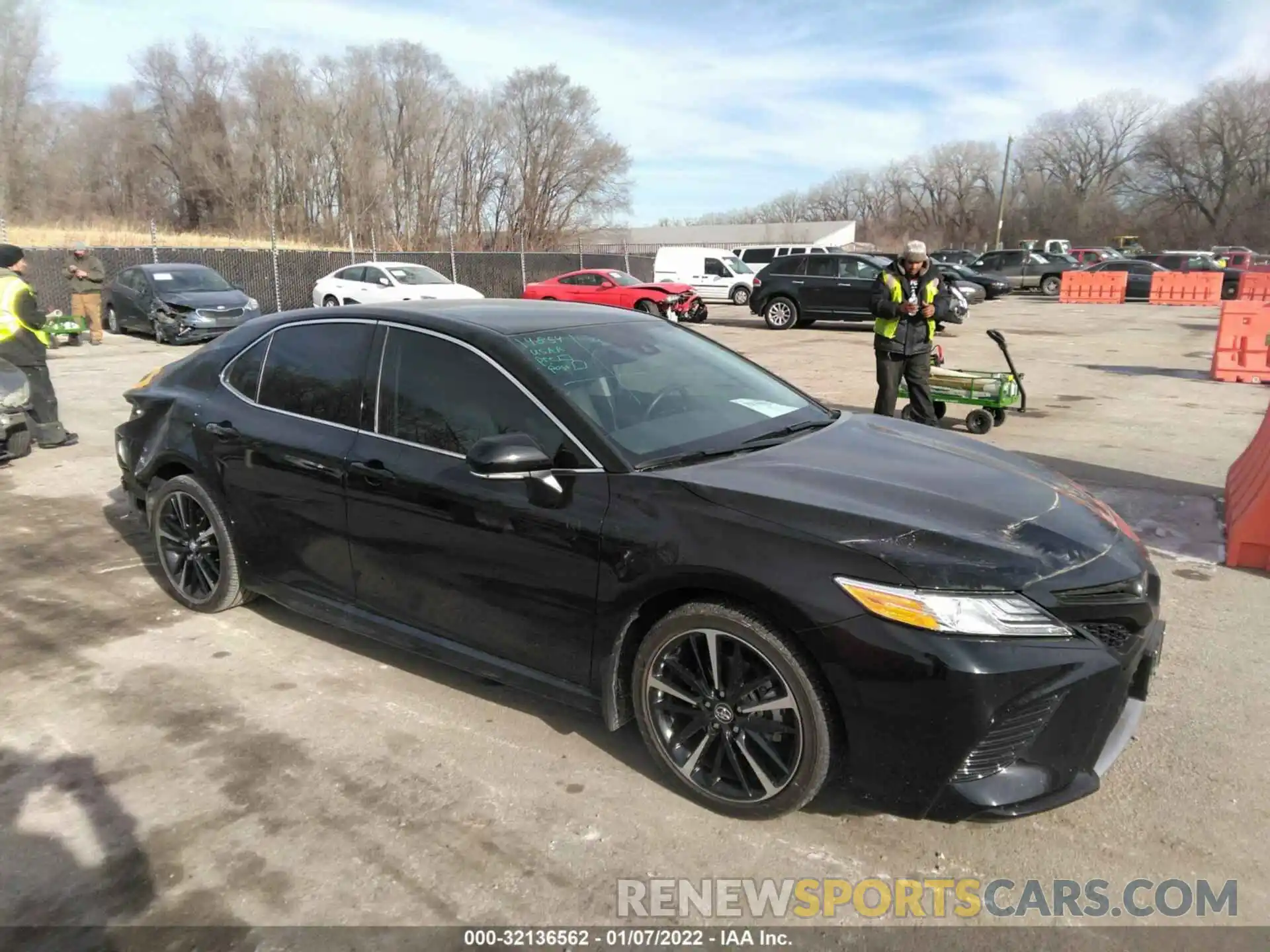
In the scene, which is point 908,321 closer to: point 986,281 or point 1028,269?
point 986,281

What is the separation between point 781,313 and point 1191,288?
18665 mm

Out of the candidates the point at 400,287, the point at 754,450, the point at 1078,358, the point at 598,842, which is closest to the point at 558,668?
the point at 598,842

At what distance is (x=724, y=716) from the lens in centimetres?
280

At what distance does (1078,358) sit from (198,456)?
50.1 ft

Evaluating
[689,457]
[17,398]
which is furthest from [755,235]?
[689,457]

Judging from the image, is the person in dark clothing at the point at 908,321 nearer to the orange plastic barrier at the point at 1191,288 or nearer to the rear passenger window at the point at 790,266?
the rear passenger window at the point at 790,266

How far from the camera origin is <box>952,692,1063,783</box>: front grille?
96.3 inches

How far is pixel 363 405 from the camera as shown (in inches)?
146

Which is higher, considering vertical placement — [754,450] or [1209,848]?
[754,450]

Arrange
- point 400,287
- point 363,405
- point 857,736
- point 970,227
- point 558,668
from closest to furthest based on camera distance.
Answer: point 857,736
point 558,668
point 363,405
point 400,287
point 970,227

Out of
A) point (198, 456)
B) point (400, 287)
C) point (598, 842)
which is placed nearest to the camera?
point (598, 842)

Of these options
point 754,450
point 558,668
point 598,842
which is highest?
point 754,450

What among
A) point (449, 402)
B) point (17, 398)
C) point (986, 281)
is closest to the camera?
point (449, 402)

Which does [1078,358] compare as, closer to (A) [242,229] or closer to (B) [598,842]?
(B) [598,842]
